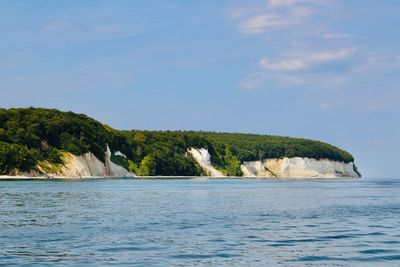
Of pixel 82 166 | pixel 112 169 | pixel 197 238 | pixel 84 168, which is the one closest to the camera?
pixel 197 238

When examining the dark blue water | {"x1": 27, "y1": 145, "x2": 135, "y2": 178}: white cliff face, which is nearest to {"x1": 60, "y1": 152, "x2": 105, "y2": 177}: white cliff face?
{"x1": 27, "y1": 145, "x2": 135, "y2": 178}: white cliff face

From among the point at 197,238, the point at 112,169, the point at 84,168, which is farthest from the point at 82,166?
the point at 197,238

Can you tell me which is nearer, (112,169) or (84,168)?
(84,168)

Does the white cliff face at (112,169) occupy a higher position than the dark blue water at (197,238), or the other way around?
the white cliff face at (112,169)

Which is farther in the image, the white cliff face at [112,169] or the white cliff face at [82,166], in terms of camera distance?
the white cliff face at [112,169]

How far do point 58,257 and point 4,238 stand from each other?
7143 millimetres

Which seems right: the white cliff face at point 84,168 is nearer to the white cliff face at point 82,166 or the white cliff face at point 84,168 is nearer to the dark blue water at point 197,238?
the white cliff face at point 82,166

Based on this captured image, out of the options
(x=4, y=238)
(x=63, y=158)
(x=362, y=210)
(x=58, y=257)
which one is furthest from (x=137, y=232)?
(x=63, y=158)

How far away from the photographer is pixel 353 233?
33.2 metres

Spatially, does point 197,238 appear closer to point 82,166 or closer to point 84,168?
point 82,166

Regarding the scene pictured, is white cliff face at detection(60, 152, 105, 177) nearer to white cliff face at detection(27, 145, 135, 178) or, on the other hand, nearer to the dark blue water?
white cliff face at detection(27, 145, 135, 178)

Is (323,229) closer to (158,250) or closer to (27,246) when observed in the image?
(158,250)

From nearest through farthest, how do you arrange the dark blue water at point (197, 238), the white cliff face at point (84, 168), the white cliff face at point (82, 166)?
the dark blue water at point (197, 238)
the white cliff face at point (84, 168)
the white cliff face at point (82, 166)

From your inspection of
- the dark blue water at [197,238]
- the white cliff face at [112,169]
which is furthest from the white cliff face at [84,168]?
the dark blue water at [197,238]
